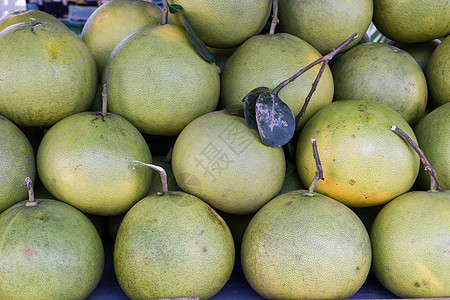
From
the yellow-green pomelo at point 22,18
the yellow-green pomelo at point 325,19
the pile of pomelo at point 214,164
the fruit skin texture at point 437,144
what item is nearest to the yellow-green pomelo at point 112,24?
the pile of pomelo at point 214,164

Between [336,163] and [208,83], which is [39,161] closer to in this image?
[208,83]

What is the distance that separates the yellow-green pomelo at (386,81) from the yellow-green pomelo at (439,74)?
10 cm

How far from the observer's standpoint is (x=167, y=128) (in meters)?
1.70

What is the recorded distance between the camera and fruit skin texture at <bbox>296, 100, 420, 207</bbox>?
150cm

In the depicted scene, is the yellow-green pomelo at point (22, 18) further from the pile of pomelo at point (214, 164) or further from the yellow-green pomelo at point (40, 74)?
the yellow-green pomelo at point (40, 74)

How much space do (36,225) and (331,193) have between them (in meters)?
1.04

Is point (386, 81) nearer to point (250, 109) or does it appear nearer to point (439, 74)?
point (439, 74)

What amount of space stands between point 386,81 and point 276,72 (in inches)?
22.5

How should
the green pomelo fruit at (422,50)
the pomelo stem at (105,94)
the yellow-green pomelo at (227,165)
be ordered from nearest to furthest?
the yellow-green pomelo at (227,165)
the pomelo stem at (105,94)
the green pomelo fruit at (422,50)

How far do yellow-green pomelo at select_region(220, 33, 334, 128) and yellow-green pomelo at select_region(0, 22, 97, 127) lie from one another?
619mm

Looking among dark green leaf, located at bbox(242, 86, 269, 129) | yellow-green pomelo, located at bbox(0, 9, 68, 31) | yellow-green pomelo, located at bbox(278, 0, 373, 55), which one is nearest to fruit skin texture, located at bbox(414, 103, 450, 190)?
yellow-green pomelo, located at bbox(278, 0, 373, 55)

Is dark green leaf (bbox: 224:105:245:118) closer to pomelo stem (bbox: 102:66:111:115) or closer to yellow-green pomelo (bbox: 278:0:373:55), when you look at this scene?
pomelo stem (bbox: 102:66:111:115)

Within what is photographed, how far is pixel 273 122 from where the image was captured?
1502 mm

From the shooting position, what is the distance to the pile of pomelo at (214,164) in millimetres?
1314
